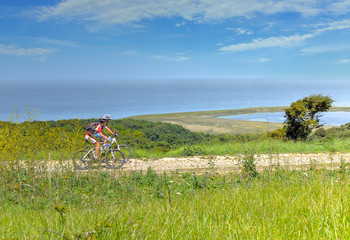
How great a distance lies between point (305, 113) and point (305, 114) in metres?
0.07

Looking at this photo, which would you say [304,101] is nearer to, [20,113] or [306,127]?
[306,127]

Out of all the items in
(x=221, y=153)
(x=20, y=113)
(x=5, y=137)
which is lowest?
(x=221, y=153)

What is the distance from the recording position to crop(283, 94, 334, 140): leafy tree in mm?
22766

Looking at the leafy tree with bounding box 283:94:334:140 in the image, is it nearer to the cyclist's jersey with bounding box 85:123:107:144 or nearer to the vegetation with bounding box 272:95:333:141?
the vegetation with bounding box 272:95:333:141

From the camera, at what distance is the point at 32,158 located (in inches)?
303

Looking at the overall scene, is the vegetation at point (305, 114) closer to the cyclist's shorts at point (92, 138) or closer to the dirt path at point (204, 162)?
the dirt path at point (204, 162)

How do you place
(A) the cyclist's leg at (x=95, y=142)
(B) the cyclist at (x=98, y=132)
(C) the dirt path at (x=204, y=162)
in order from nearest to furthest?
(C) the dirt path at (x=204, y=162) < (B) the cyclist at (x=98, y=132) < (A) the cyclist's leg at (x=95, y=142)

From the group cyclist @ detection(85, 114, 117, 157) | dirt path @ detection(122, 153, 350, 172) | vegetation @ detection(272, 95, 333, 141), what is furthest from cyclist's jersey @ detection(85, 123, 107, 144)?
vegetation @ detection(272, 95, 333, 141)

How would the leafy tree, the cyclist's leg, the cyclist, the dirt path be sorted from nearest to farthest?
the dirt path, the cyclist, the cyclist's leg, the leafy tree

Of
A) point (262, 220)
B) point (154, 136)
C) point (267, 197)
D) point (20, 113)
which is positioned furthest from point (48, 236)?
point (154, 136)

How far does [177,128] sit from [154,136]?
475 centimetres

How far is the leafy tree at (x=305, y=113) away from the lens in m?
22.8

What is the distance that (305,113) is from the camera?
2292cm

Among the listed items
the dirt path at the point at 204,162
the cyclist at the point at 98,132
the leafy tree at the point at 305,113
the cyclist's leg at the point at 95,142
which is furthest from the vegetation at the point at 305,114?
the cyclist's leg at the point at 95,142
